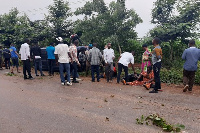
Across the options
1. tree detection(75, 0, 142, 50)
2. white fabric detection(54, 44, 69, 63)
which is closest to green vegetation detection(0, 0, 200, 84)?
tree detection(75, 0, 142, 50)

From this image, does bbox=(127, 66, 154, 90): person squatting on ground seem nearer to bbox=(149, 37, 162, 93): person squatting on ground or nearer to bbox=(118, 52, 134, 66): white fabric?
bbox=(118, 52, 134, 66): white fabric

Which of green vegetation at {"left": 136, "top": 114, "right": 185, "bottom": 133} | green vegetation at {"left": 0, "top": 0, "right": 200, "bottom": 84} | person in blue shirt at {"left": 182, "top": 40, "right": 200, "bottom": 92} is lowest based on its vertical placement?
green vegetation at {"left": 136, "top": 114, "right": 185, "bottom": 133}

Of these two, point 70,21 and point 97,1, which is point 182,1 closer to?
point 97,1

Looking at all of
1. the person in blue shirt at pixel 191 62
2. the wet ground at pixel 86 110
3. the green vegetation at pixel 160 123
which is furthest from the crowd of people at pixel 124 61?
the green vegetation at pixel 160 123

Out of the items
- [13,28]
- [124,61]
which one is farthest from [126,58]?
[13,28]

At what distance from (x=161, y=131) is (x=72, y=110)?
2.17 m

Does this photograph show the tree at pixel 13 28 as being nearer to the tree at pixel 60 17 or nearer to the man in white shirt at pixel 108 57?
the tree at pixel 60 17

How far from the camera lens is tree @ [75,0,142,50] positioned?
14.7 m

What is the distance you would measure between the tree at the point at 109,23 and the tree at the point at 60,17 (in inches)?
131

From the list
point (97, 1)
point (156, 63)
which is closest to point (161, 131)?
point (156, 63)

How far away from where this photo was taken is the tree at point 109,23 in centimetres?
1467

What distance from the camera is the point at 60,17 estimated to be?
19.0 meters

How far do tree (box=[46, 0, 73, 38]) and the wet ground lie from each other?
1191cm

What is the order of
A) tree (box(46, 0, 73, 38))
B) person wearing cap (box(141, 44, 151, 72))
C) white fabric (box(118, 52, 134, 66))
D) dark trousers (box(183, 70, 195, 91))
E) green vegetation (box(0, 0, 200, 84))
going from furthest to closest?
tree (box(46, 0, 73, 38))
green vegetation (box(0, 0, 200, 84))
white fabric (box(118, 52, 134, 66))
person wearing cap (box(141, 44, 151, 72))
dark trousers (box(183, 70, 195, 91))
